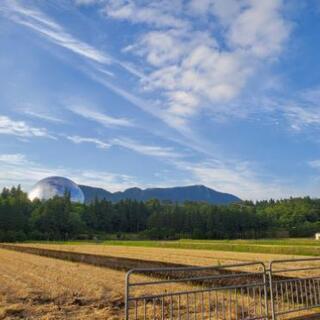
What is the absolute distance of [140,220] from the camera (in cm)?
15562

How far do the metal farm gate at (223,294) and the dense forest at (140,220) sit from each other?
323 feet

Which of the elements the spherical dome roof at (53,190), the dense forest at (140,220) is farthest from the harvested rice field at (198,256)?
the spherical dome roof at (53,190)

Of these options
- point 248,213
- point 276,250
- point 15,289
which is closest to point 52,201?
point 248,213

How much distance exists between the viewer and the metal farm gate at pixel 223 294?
914 centimetres

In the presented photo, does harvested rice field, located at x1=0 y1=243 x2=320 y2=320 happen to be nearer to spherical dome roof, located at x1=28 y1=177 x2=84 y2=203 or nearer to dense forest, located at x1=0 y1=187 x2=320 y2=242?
dense forest, located at x1=0 y1=187 x2=320 y2=242

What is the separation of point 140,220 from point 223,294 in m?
147

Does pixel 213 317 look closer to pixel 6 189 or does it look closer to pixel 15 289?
pixel 15 289

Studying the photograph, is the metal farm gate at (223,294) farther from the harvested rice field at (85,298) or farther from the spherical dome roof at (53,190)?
the spherical dome roof at (53,190)

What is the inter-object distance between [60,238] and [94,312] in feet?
353

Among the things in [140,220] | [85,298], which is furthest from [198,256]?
[140,220]

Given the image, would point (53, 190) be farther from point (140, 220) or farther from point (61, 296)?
point (61, 296)

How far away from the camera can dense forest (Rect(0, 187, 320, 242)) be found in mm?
119750

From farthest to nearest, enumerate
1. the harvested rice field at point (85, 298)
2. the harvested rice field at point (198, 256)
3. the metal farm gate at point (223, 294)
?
the harvested rice field at point (198, 256) → the harvested rice field at point (85, 298) → the metal farm gate at point (223, 294)

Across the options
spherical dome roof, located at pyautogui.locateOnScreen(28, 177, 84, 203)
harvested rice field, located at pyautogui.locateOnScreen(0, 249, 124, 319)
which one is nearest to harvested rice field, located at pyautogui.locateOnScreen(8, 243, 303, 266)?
harvested rice field, located at pyautogui.locateOnScreen(0, 249, 124, 319)
